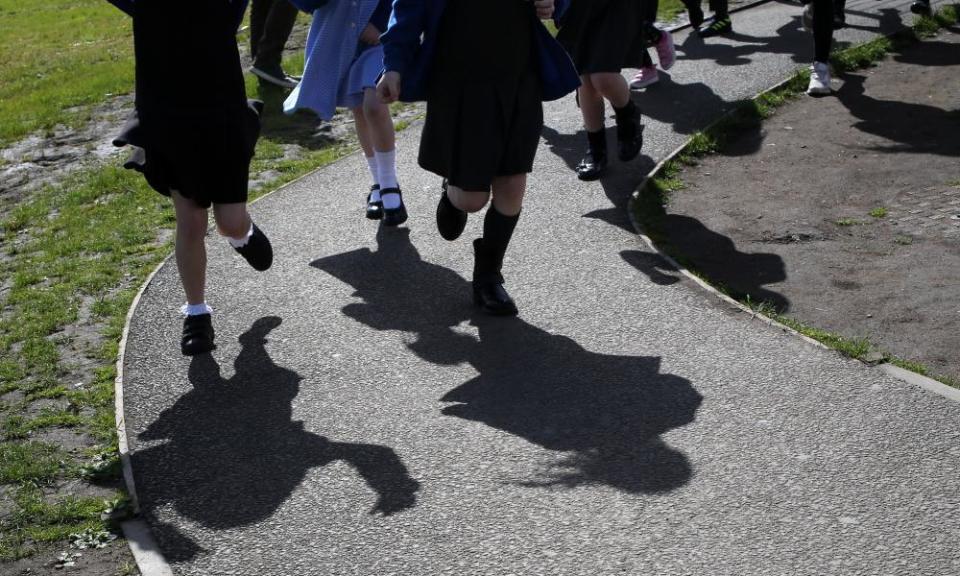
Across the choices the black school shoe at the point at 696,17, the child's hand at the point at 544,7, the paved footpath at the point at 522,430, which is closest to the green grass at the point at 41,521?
the paved footpath at the point at 522,430

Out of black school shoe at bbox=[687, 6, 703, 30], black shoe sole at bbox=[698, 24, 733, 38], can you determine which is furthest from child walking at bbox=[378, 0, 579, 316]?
black school shoe at bbox=[687, 6, 703, 30]

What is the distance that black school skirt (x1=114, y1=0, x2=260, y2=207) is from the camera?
5.54m

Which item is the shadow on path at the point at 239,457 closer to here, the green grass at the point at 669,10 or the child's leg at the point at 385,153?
the child's leg at the point at 385,153

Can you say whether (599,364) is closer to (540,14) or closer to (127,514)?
(540,14)

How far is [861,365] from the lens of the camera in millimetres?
5320

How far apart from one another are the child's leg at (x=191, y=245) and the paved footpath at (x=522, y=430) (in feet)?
1.05

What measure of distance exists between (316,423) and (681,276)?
226 centimetres

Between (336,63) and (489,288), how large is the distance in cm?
197

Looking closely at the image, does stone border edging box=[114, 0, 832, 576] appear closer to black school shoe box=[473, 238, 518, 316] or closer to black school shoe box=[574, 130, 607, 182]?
black school shoe box=[574, 130, 607, 182]

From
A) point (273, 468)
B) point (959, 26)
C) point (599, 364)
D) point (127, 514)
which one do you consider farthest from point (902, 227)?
point (959, 26)

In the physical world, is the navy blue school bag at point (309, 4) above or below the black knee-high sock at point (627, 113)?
above

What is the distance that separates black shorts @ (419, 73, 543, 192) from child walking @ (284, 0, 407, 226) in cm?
155

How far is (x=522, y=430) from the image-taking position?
5.00 metres

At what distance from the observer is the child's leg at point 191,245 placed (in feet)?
19.1
